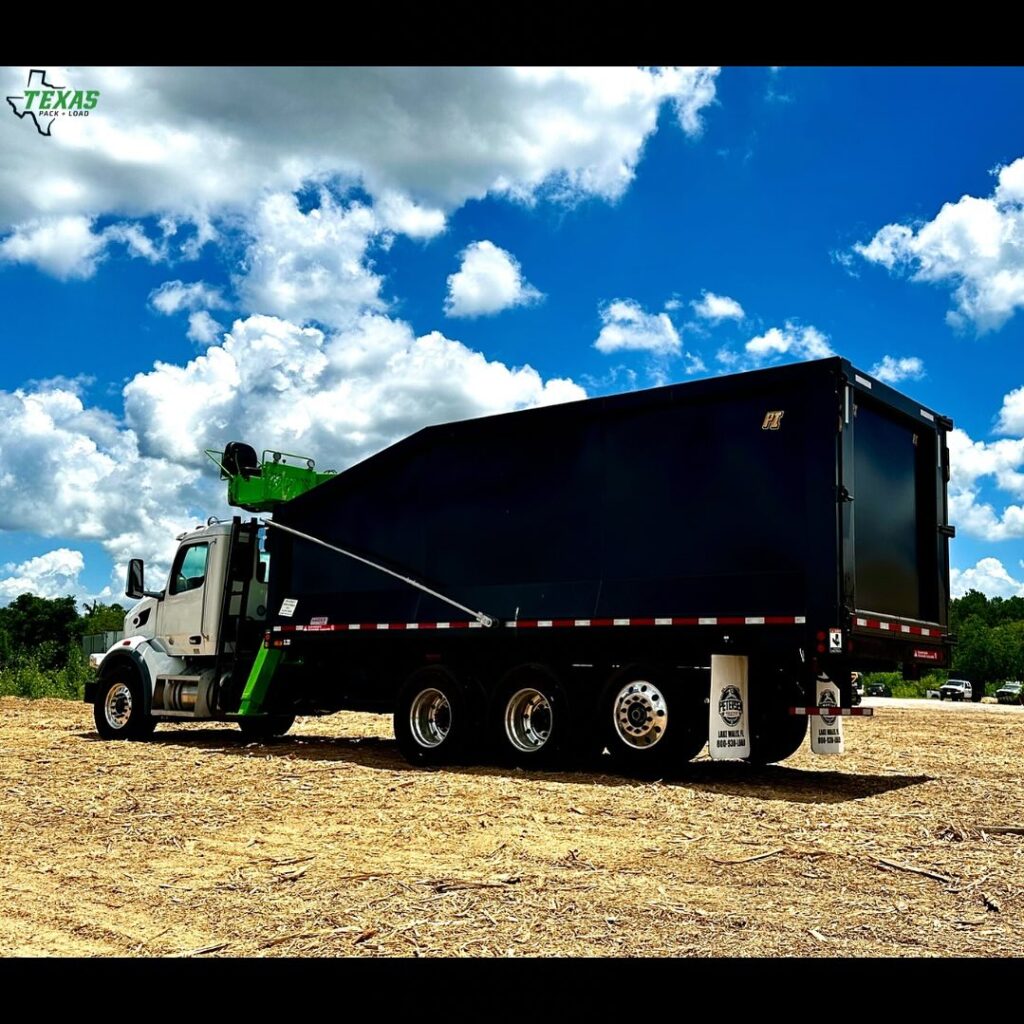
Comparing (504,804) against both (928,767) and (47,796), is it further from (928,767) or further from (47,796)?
(928,767)

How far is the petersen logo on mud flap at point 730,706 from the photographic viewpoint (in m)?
10.8

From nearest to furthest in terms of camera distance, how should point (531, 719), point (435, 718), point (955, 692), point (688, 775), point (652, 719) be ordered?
point (652, 719), point (688, 775), point (531, 719), point (435, 718), point (955, 692)

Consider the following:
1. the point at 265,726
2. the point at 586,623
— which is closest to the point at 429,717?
the point at 586,623

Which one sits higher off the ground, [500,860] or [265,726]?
[265,726]

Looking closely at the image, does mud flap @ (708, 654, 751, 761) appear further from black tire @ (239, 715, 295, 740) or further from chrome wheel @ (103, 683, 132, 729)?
chrome wheel @ (103, 683, 132, 729)

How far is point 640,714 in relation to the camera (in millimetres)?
11055

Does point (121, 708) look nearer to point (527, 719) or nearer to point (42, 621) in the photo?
point (527, 719)

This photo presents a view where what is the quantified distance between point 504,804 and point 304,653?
6191 mm

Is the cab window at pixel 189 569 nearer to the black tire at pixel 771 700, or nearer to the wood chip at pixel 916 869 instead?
the black tire at pixel 771 700

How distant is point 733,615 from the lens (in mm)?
10711

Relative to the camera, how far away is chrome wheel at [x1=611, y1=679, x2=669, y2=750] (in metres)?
10.9

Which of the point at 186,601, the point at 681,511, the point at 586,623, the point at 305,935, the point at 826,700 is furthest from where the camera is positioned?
the point at 186,601

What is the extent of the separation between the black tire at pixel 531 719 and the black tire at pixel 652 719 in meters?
0.50

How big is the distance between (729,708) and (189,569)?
28.6 feet
